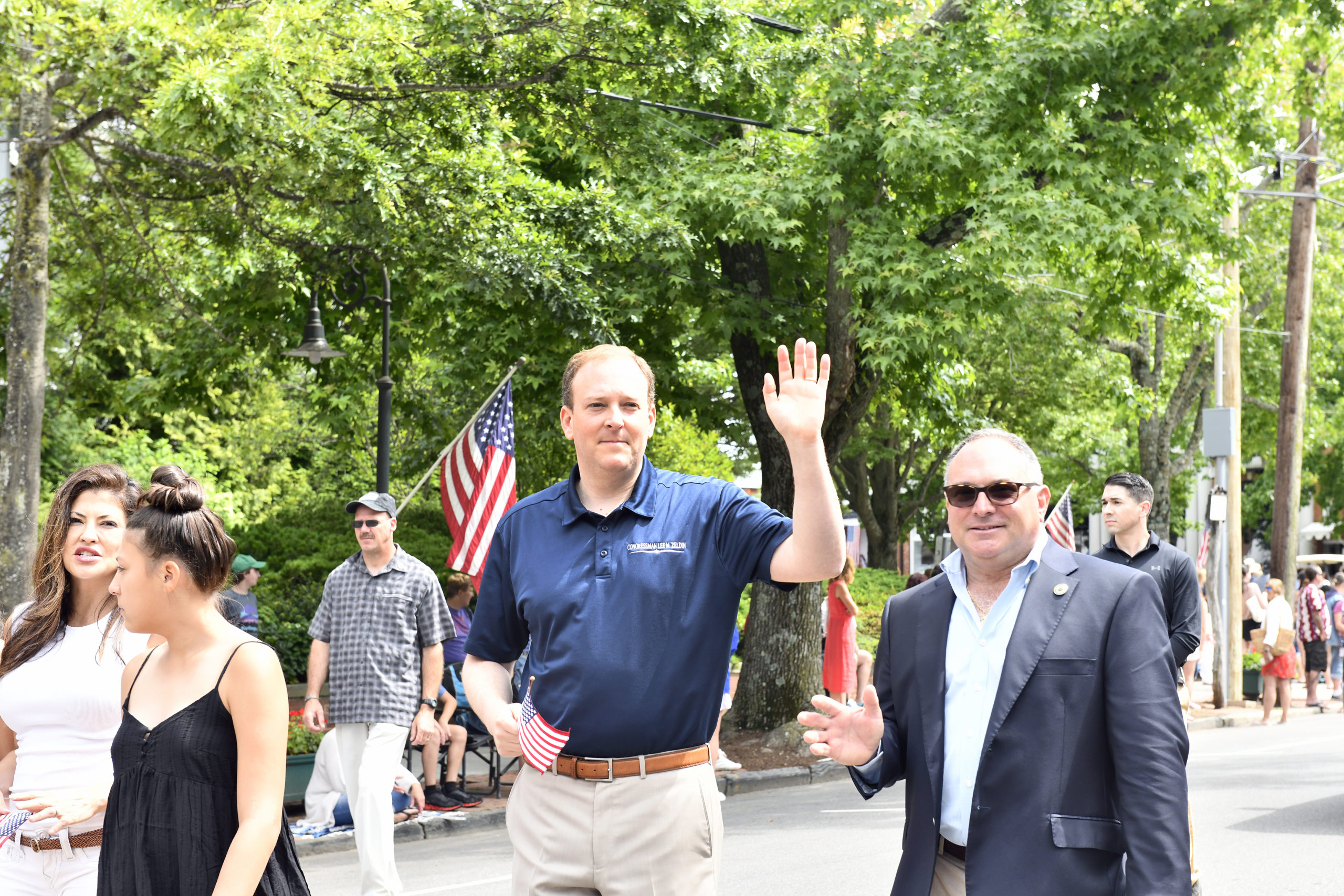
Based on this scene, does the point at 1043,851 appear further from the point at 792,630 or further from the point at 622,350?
the point at 792,630

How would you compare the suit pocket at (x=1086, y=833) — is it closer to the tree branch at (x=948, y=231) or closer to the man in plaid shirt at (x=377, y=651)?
the man in plaid shirt at (x=377, y=651)

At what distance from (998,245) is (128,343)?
13901mm

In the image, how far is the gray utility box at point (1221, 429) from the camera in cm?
2025

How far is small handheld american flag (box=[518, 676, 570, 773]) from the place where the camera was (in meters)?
3.33

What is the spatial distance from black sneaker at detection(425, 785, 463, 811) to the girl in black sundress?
836 cm

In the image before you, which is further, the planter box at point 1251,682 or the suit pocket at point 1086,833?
the planter box at point 1251,682

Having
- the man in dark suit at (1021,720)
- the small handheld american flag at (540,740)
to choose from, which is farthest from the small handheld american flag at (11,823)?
the man in dark suit at (1021,720)

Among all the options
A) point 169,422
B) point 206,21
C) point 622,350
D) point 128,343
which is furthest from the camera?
point 169,422

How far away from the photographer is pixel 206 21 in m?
9.48

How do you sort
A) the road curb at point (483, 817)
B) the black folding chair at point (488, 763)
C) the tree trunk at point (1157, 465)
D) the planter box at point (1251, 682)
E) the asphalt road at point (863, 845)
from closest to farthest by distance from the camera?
the asphalt road at point (863, 845), the road curb at point (483, 817), the black folding chair at point (488, 763), the planter box at point (1251, 682), the tree trunk at point (1157, 465)

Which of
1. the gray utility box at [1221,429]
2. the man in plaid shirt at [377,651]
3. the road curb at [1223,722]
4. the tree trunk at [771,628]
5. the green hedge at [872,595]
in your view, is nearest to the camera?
the man in plaid shirt at [377,651]

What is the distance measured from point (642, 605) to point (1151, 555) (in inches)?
183

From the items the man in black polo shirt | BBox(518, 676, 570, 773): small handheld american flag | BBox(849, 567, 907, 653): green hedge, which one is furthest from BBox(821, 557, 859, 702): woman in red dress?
A: BBox(518, 676, 570, 773): small handheld american flag

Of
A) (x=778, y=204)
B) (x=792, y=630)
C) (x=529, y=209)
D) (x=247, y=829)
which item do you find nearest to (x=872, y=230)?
(x=778, y=204)
